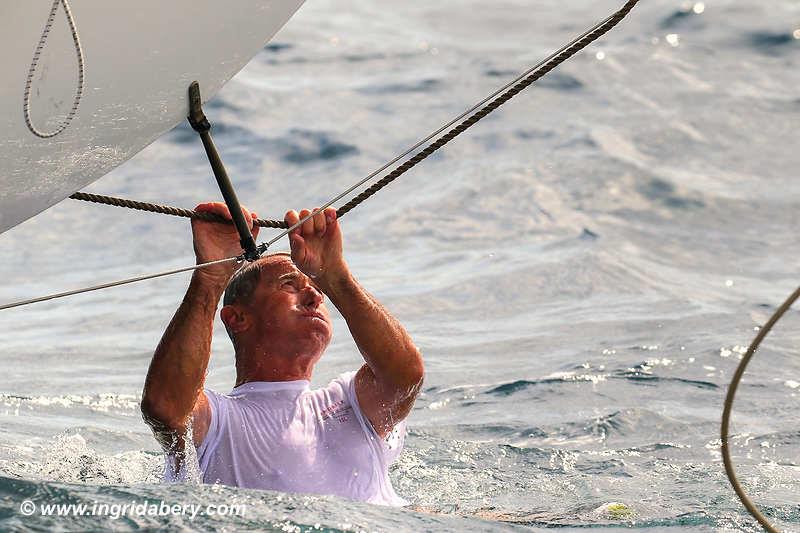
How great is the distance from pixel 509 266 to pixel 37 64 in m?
4.91

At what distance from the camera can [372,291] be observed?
24.5ft

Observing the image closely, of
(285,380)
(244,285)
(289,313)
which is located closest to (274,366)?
(285,380)

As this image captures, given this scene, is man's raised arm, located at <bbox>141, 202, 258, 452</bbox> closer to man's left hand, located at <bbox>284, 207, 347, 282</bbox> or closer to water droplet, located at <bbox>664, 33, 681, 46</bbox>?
man's left hand, located at <bbox>284, 207, 347, 282</bbox>

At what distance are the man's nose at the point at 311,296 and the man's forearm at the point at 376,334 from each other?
0.27 meters

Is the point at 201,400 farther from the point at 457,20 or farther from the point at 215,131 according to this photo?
the point at 457,20

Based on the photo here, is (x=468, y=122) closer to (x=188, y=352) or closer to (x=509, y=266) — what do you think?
(x=188, y=352)

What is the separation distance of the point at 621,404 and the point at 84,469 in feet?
7.76

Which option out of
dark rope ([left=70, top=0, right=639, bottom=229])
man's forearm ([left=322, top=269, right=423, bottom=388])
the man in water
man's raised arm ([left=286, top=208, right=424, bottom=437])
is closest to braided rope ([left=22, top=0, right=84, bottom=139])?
dark rope ([left=70, top=0, right=639, bottom=229])

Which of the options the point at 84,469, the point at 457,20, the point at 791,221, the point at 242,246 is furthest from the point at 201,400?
the point at 457,20

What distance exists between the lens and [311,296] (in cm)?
388

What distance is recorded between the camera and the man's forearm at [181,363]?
3402mm

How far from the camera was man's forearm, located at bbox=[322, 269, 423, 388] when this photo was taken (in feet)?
11.6

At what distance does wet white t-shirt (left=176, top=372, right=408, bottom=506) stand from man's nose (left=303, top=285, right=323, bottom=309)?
24 centimetres

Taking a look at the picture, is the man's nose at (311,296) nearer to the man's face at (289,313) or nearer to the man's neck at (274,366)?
the man's face at (289,313)
